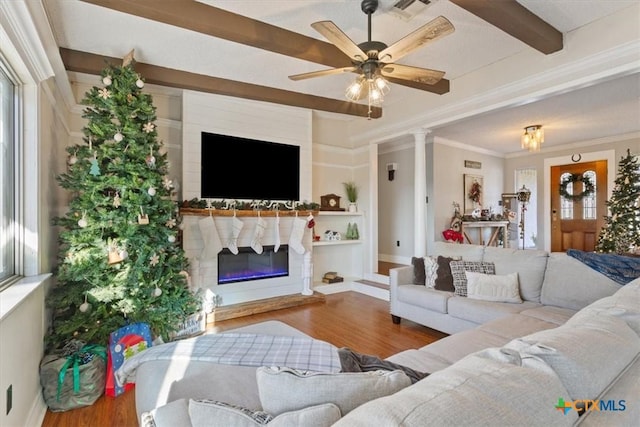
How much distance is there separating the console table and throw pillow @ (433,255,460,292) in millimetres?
3315

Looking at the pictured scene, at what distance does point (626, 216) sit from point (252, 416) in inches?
225

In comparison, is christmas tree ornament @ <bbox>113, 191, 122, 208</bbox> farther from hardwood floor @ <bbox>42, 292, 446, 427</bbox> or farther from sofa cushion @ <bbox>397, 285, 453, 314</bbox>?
sofa cushion @ <bbox>397, 285, 453, 314</bbox>

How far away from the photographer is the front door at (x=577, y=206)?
6086mm

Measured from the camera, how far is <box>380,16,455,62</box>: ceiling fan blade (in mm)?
1933

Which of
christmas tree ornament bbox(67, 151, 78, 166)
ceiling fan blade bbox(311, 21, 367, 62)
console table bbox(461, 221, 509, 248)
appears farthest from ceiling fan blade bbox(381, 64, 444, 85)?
console table bbox(461, 221, 509, 248)

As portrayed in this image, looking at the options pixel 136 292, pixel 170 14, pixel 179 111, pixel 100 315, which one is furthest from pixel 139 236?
pixel 179 111

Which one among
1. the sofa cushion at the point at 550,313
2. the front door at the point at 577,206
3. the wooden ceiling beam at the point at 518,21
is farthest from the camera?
the front door at the point at 577,206

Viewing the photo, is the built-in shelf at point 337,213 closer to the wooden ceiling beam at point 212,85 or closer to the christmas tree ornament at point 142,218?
the wooden ceiling beam at point 212,85

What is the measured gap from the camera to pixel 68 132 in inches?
135

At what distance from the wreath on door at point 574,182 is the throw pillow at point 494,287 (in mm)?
4987

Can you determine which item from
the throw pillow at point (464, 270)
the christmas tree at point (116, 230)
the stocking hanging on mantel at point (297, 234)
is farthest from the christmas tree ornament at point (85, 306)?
the throw pillow at point (464, 270)

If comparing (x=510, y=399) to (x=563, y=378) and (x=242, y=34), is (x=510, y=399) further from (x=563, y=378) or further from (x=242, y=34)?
(x=242, y=34)

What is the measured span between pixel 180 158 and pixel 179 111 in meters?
0.62

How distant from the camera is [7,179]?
1.96 metres
